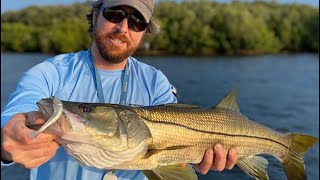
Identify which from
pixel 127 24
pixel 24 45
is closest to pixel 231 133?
pixel 127 24

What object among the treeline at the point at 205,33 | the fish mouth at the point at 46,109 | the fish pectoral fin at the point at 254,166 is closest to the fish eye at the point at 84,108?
the fish mouth at the point at 46,109

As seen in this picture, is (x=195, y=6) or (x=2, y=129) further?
(x=195, y=6)

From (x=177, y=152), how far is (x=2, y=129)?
117cm

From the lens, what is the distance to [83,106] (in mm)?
2418

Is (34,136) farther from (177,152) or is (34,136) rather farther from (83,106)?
(177,152)

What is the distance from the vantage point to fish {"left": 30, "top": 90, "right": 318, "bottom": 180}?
2.34 meters

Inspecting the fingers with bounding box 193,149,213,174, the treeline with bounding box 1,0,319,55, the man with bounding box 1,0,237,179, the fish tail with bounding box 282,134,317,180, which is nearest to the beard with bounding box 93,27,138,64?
the man with bounding box 1,0,237,179

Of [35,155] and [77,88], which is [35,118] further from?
[77,88]

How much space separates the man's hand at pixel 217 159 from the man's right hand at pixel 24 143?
1.20m

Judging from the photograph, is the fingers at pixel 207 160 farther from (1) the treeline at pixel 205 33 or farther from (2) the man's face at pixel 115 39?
(1) the treeline at pixel 205 33

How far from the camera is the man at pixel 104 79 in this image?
2929 mm

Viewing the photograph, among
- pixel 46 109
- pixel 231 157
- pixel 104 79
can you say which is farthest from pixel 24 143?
pixel 231 157

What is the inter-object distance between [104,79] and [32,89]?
61cm

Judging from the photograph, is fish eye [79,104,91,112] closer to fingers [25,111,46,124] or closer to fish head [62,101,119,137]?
fish head [62,101,119,137]
